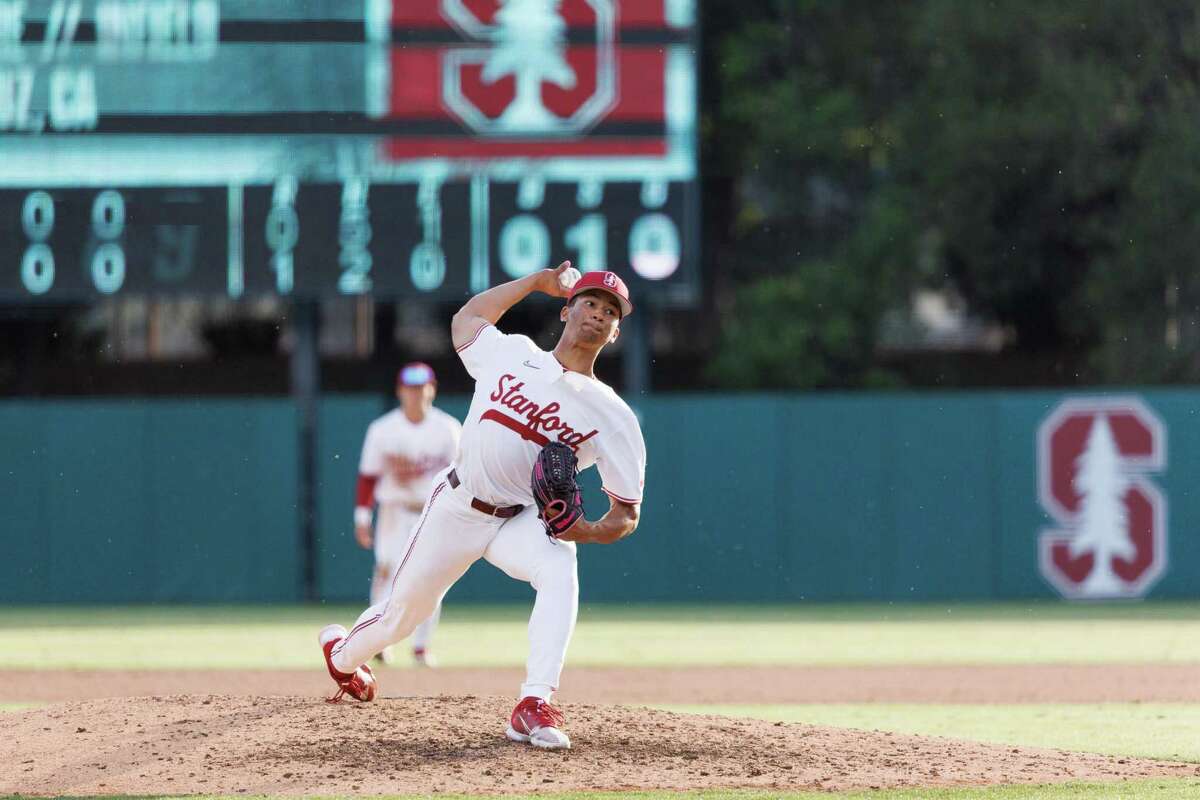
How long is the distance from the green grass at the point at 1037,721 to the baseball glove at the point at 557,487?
6.77ft

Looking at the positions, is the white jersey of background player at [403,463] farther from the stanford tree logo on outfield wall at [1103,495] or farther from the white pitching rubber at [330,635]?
the stanford tree logo on outfield wall at [1103,495]

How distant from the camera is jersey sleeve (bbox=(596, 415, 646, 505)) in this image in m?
6.38

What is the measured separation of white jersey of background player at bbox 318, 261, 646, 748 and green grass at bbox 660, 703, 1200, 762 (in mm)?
1729

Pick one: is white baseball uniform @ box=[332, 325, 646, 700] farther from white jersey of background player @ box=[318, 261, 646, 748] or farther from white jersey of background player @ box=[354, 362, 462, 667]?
white jersey of background player @ box=[354, 362, 462, 667]

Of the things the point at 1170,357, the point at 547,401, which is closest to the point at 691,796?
the point at 547,401

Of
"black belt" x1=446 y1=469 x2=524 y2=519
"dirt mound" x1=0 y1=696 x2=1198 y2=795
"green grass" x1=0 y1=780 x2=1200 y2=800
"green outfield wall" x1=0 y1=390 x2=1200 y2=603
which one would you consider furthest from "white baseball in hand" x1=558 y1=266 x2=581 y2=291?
"green outfield wall" x1=0 y1=390 x2=1200 y2=603

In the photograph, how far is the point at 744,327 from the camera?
69.3 feet

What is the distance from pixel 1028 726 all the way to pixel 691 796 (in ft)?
9.21

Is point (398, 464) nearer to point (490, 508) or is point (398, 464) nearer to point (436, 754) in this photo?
point (490, 508)

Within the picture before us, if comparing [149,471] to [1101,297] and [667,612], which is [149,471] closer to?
[667,612]

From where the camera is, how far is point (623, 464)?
6414 mm

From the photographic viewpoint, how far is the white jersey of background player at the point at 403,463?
1110 cm

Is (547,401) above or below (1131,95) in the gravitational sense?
below

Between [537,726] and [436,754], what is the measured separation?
0.37 m
